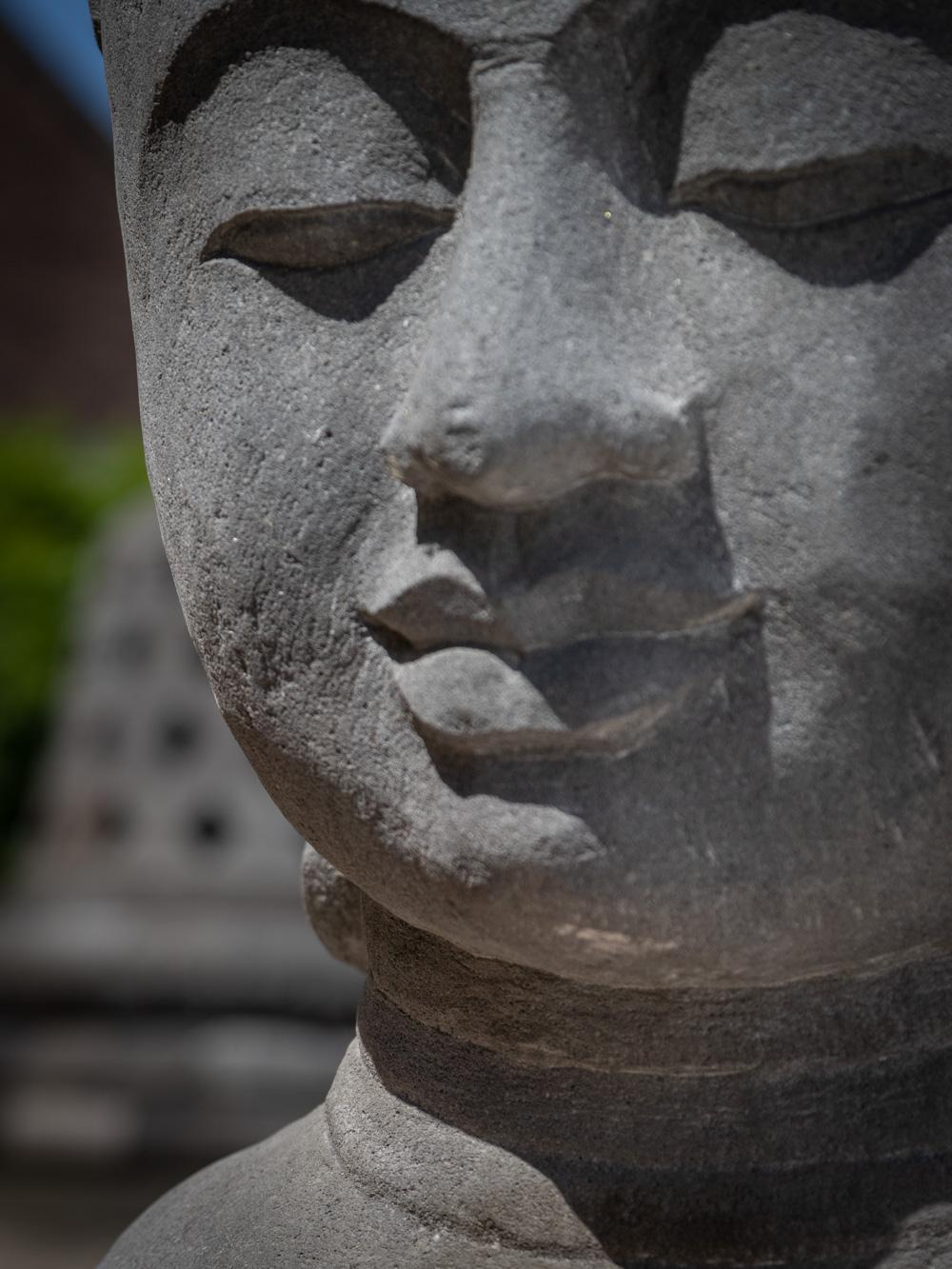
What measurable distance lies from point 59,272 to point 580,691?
26.6 ft

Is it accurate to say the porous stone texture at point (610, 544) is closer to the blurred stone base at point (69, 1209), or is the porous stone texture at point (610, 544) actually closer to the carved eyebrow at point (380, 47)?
the carved eyebrow at point (380, 47)

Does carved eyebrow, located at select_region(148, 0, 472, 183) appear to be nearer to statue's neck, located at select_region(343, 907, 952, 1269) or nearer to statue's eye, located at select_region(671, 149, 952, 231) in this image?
statue's eye, located at select_region(671, 149, 952, 231)

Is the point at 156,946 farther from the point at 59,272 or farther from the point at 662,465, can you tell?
the point at 59,272

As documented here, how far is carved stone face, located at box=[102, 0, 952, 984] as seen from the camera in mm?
850

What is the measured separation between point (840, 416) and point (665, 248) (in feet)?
0.44

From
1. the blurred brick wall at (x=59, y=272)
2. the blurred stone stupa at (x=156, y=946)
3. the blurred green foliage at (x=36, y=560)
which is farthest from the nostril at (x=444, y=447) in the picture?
the blurred brick wall at (x=59, y=272)

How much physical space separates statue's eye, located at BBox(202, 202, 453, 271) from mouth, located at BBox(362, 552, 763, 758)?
20 cm

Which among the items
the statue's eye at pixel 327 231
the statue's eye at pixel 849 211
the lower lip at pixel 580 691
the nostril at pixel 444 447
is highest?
the statue's eye at pixel 327 231

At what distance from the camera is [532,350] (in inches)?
33.4

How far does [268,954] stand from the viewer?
3.81 m

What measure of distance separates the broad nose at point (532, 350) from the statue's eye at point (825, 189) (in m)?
0.05

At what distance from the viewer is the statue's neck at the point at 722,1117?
97 cm

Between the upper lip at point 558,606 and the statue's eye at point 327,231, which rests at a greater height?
the statue's eye at point 327,231

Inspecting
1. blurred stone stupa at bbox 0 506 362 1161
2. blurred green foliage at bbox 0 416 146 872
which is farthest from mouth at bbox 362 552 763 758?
blurred green foliage at bbox 0 416 146 872
